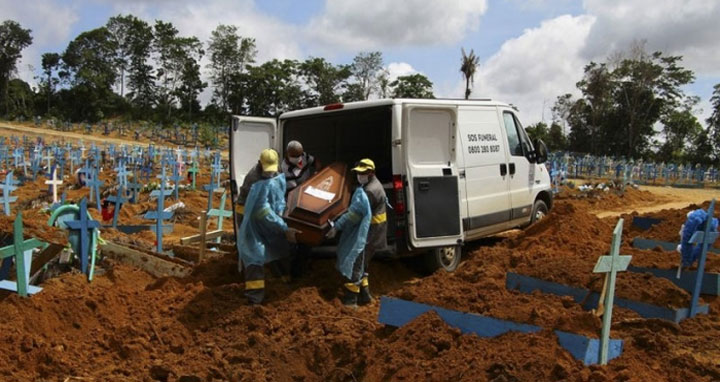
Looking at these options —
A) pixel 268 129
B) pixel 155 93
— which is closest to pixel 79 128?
pixel 155 93

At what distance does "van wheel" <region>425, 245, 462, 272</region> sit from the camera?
689cm

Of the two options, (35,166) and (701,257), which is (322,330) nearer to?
(701,257)

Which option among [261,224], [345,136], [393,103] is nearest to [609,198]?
[345,136]

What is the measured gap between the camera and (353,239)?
5641 mm

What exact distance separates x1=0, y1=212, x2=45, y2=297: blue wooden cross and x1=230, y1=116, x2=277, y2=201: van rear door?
7.10 feet

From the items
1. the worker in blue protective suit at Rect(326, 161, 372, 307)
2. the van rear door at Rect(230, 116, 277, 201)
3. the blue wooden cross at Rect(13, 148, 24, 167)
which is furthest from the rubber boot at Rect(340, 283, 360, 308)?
the blue wooden cross at Rect(13, 148, 24, 167)

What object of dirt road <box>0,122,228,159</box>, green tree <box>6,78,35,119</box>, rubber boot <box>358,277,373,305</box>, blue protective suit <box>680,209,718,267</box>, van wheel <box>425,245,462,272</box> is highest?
green tree <box>6,78,35,119</box>

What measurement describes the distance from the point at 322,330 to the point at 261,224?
126 centimetres

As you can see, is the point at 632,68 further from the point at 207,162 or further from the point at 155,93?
the point at 155,93

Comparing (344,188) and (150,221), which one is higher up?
(344,188)

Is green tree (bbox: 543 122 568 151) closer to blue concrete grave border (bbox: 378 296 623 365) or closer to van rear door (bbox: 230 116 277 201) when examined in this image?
van rear door (bbox: 230 116 277 201)

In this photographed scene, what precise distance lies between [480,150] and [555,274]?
234 cm

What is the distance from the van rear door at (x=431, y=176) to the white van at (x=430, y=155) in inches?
0.4

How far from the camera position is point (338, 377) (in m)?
4.22
